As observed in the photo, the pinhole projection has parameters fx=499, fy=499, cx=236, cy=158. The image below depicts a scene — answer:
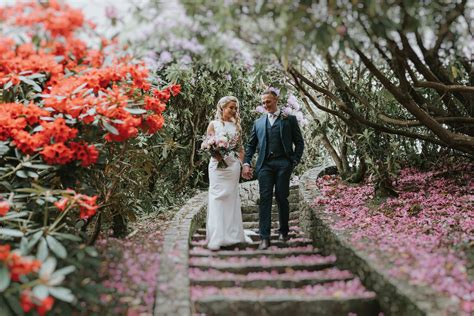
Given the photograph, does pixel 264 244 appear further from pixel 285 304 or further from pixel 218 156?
pixel 285 304

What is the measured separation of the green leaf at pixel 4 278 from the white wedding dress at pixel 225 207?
97.0 inches

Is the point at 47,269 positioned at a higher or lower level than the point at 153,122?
lower

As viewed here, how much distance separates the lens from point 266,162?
5.17 meters

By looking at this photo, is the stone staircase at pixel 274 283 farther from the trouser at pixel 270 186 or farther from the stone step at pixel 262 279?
the trouser at pixel 270 186

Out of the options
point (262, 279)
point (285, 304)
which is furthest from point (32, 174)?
point (285, 304)

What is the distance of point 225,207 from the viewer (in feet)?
16.7

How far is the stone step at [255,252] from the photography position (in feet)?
15.5

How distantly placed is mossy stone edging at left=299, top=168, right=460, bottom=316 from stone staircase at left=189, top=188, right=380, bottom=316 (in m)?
0.10

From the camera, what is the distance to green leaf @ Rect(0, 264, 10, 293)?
263cm

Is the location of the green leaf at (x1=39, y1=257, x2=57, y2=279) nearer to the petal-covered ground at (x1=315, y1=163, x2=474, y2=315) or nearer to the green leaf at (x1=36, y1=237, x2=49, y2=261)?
the green leaf at (x1=36, y1=237, x2=49, y2=261)

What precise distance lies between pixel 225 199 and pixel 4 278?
8.81ft

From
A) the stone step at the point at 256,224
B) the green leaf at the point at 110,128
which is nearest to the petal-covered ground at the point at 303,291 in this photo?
the green leaf at the point at 110,128

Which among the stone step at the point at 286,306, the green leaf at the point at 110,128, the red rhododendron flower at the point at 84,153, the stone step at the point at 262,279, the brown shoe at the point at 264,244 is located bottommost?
the stone step at the point at 286,306

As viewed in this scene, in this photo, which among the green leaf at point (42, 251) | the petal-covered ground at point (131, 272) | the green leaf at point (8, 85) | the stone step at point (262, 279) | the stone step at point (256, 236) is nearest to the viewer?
the green leaf at point (42, 251)
